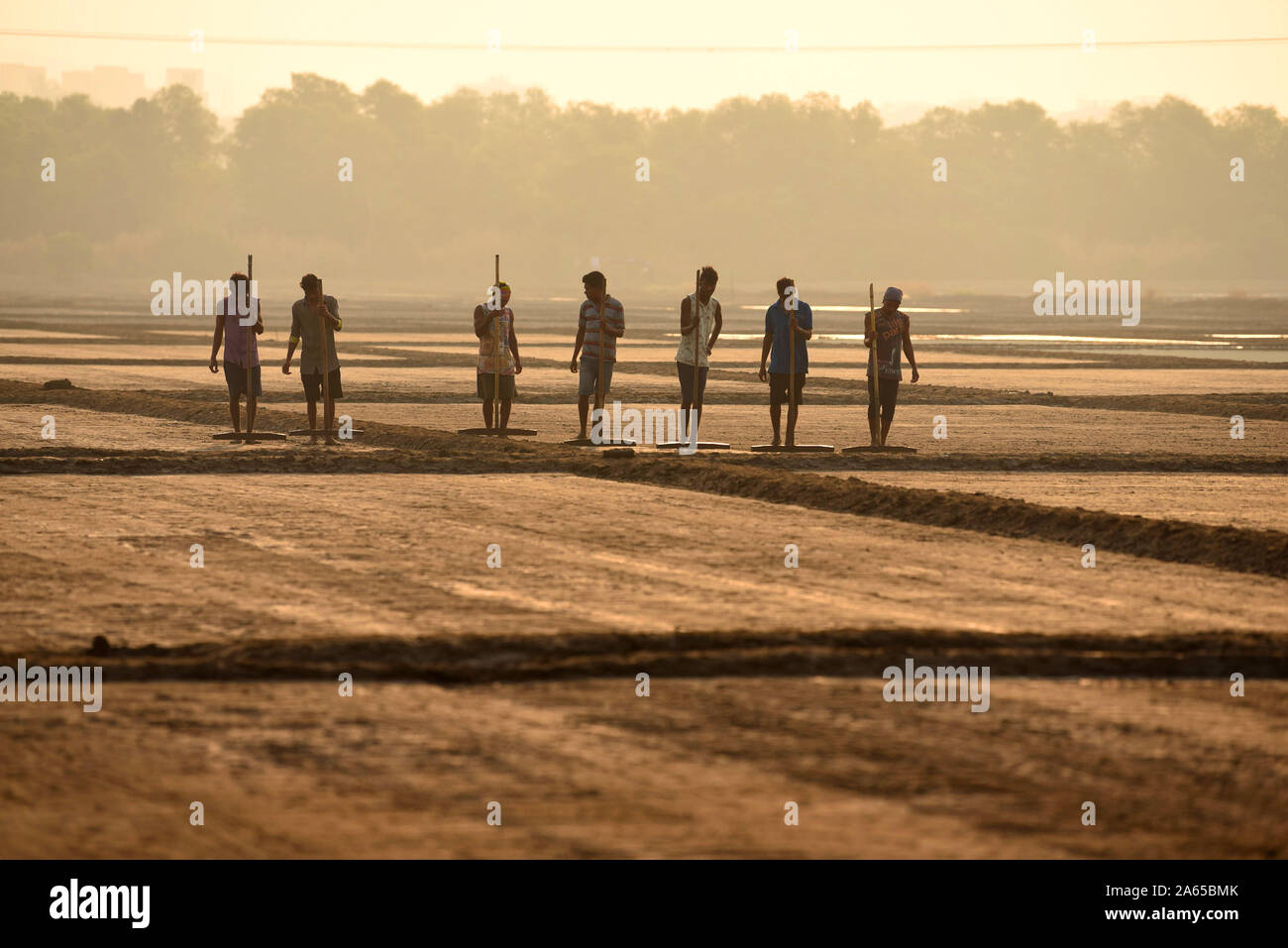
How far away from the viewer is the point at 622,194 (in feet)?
463

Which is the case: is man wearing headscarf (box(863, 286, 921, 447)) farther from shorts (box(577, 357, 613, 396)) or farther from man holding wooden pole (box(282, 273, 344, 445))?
man holding wooden pole (box(282, 273, 344, 445))

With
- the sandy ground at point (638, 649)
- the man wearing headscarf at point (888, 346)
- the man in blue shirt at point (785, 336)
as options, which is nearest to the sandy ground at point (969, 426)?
the man wearing headscarf at point (888, 346)

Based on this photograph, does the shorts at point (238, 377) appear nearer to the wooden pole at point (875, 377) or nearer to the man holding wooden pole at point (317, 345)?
the man holding wooden pole at point (317, 345)

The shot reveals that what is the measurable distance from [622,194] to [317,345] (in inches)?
4928

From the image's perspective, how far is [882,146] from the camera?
161 metres

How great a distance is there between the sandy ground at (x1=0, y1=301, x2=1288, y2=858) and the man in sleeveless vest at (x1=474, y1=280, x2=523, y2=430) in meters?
1.11

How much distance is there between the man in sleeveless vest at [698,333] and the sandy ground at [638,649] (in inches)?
32.1

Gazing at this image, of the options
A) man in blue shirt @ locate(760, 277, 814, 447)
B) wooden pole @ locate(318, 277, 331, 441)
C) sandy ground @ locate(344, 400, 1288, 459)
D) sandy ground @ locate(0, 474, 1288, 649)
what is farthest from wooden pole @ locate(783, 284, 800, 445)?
wooden pole @ locate(318, 277, 331, 441)

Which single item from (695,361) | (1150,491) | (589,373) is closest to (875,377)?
(695,361)

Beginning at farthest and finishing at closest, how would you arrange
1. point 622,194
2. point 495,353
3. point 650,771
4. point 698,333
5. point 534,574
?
point 622,194 → point 495,353 → point 698,333 → point 534,574 → point 650,771

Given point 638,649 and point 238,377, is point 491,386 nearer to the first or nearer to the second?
point 238,377
